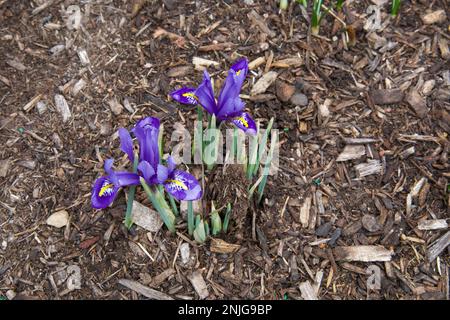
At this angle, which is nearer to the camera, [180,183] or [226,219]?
[180,183]

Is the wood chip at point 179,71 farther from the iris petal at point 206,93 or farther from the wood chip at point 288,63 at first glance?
the iris petal at point 206,93

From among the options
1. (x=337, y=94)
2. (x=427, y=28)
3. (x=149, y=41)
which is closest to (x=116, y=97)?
(x=149, y=41)

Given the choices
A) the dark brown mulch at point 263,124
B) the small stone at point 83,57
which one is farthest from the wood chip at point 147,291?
the small stone at point 83,57

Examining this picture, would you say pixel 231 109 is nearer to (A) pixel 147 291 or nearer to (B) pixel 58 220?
(A) pixel 147 291

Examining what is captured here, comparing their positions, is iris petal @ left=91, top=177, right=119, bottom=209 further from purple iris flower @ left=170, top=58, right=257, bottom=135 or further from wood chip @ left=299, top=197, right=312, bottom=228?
wood chip @ left=299, top=197, right=312, bottom=228

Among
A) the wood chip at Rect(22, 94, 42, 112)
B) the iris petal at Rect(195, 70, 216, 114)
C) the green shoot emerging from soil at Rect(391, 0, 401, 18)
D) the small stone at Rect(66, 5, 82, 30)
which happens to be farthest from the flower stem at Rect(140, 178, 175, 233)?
the green shoot emerging from soil at Rect(391, 0, 401, 18)

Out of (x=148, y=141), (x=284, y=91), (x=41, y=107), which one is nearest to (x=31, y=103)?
(x=41, y=107)

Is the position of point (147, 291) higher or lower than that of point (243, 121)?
lower
